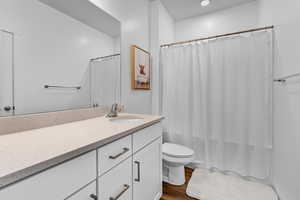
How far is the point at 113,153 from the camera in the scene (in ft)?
2.64

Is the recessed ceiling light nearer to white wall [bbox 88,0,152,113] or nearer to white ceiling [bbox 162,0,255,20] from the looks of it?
white ceiling [bbox 162,0,255,20]

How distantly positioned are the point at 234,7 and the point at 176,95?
1.80 m

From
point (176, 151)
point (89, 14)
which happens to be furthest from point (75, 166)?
point (176, 151)

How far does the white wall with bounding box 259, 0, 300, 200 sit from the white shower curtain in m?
0.13

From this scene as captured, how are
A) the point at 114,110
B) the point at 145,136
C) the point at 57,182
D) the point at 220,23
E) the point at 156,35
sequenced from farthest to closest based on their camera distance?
the point at 220,23
the point at 156,35
the point at 114,110
the point at 145,136
the point at 57,182

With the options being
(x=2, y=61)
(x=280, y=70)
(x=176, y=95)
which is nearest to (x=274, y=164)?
(x=280, y=70)

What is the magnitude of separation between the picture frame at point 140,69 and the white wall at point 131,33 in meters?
0.06

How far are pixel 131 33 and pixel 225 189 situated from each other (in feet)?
7.07

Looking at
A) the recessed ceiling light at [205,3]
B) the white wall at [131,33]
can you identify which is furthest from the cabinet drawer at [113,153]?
the recessed ceiling light at [205,3]

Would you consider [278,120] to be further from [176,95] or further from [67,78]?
[67,78]

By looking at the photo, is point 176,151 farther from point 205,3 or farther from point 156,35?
point 205,3

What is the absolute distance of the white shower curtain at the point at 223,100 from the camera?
5.55 feet

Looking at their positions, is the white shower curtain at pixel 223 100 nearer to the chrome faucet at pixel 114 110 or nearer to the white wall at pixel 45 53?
the chrome faucet at pixel 114 110

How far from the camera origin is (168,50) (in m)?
2.20
